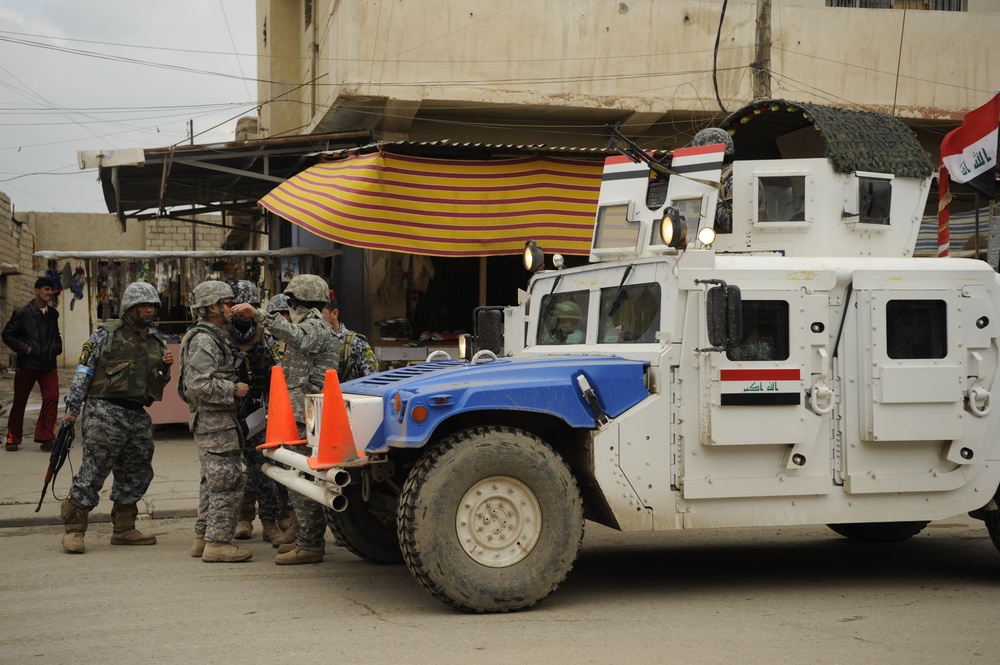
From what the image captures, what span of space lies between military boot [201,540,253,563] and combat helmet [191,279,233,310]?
5.32ft

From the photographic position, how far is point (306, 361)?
7352mm

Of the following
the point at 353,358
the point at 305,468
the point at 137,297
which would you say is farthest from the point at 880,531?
the point at 137,297

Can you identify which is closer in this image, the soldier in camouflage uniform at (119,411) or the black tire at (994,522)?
the black tire at (994,522)

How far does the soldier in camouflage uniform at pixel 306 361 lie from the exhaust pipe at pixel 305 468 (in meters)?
0.61

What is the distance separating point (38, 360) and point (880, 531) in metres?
9.38

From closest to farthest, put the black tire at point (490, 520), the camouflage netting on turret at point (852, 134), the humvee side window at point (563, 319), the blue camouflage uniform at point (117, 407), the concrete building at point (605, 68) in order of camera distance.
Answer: the black tire at point (490, 520), the camouflage netting on turret at point (852, 134), the humvee side window at point (563, 319), the blue camouflage uniform at point (117, 407), the concrete building at point (605, 68)

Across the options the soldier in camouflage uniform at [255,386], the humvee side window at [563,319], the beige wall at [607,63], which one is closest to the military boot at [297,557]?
the soldier in camouflage uniform at [255,386]

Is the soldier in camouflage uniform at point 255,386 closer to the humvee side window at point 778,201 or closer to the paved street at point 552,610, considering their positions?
the paved street at point 552,610

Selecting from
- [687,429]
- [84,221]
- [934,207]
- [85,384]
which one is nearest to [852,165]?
[687,429]

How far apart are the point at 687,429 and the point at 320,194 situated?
7.57m

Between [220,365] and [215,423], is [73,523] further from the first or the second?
[220,365]

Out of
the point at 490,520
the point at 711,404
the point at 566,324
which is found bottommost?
the point at 490,520

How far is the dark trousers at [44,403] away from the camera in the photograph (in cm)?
1253

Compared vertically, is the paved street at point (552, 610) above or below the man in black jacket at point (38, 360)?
below
